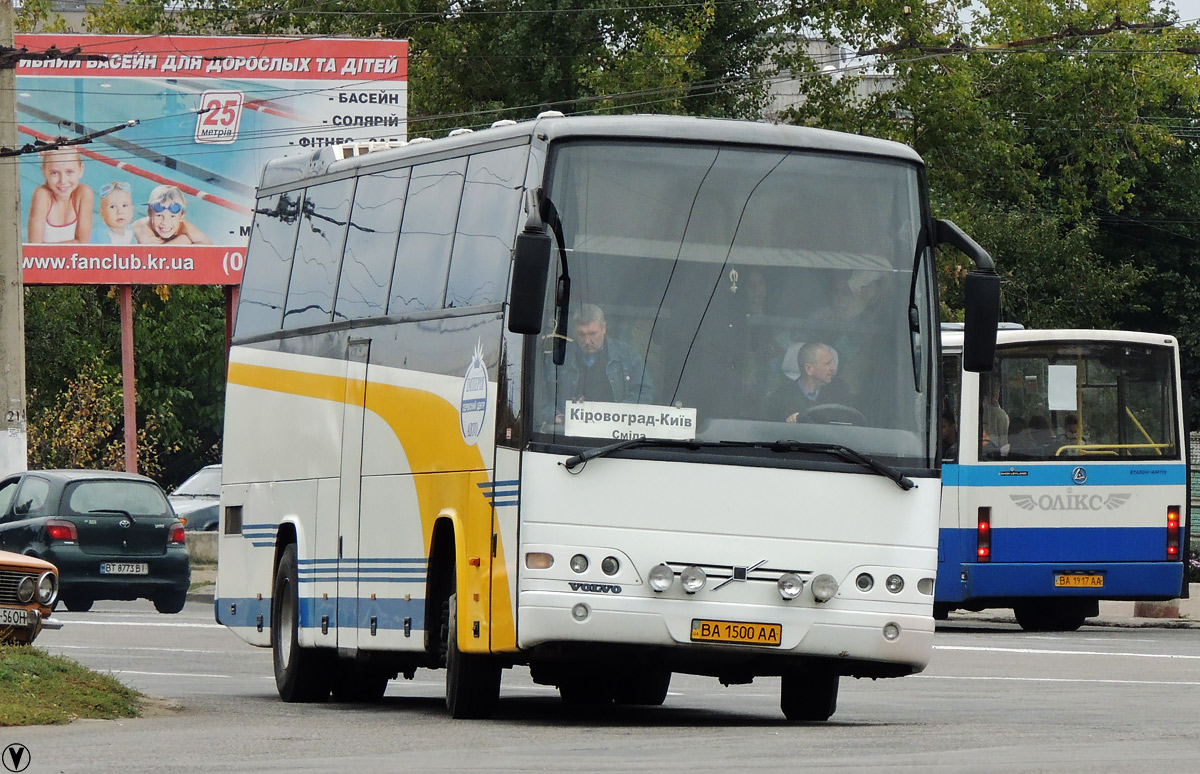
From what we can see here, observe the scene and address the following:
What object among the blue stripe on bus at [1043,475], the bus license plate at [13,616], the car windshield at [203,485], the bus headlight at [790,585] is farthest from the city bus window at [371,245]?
the car windshield at [203,485]

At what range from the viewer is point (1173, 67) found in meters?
50.0

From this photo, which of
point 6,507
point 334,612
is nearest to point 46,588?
point 334,612

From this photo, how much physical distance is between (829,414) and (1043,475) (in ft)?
41.4

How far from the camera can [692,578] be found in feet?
41.1

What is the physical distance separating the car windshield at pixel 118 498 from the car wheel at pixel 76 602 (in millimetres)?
1023

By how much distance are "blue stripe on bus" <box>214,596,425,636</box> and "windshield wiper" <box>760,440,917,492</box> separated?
8.30 feet

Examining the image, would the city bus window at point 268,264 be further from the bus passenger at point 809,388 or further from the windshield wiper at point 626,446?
the bus passenger at point 809,388

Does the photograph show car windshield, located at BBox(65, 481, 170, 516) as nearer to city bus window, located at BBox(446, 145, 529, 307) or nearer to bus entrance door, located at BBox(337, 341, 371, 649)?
bus entrance door, located at BBox(337, 341, 371, 649)

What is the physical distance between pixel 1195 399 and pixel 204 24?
25716 mm

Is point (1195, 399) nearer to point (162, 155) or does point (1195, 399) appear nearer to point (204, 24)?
point (204, 24)

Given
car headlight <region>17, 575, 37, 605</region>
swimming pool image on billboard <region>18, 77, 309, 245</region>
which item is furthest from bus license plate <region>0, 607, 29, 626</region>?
swimming pool image on billboard <region>18, 77, 309, 245</region>

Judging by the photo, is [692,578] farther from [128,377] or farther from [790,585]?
[128,377]

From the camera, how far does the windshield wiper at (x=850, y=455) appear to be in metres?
12.7

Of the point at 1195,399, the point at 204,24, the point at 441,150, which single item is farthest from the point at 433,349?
the point at 1195,399
